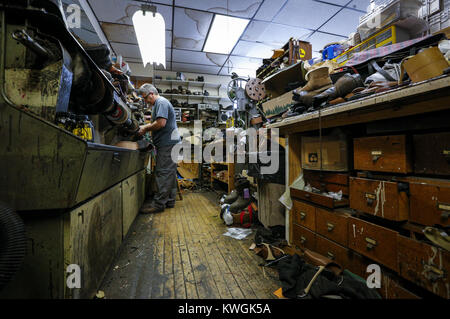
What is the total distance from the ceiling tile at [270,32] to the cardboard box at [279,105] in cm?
238

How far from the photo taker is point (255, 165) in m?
1.96

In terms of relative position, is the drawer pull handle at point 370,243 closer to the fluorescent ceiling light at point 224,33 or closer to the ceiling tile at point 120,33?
the fluorescent ceiling light at point 224,33

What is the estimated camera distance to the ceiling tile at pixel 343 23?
3.22 meters

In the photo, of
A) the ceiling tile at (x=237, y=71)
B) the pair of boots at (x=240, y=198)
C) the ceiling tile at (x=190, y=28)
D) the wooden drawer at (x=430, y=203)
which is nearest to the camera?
the wooden drawer at (x=430, y=203)

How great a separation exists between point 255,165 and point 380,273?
48.3 inches

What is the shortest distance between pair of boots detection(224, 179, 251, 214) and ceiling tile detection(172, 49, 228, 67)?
12.1 ft

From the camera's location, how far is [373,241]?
3.18 feet

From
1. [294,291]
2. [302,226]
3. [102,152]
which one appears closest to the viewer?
[102,152]

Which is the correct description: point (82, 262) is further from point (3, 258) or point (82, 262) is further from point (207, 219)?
point (207, 219)

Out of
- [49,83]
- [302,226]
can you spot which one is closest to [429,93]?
[302,226]

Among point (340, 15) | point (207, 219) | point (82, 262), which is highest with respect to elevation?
point (340, 15)

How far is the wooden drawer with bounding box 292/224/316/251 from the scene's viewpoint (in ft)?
4.42

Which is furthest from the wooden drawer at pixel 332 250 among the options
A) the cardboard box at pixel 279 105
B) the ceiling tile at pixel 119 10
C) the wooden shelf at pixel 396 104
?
the ceiling tile at pixel 119 10

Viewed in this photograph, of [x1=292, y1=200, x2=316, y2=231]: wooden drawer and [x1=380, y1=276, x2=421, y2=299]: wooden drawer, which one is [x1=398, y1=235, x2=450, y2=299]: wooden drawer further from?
[x1=292, y1=200, x2=316, y2=231]: wooden drawer
